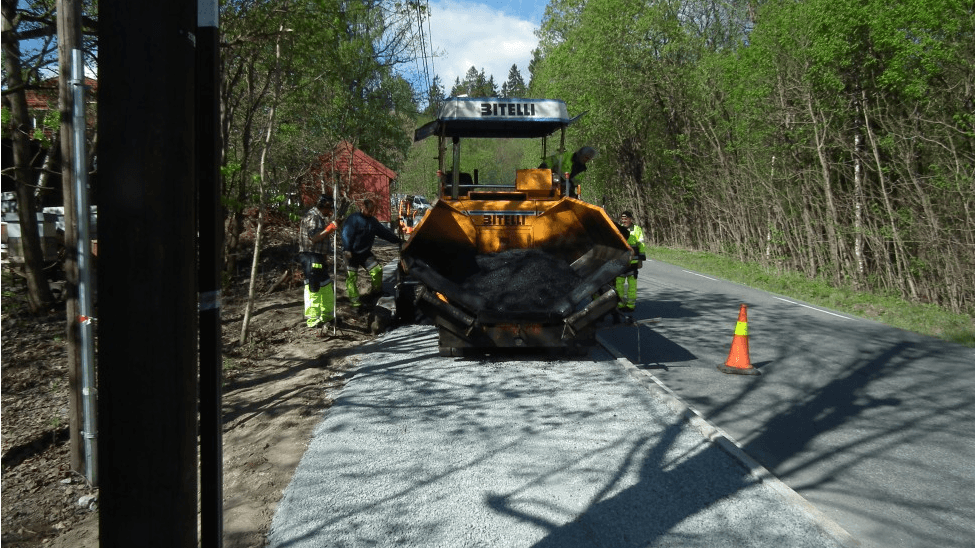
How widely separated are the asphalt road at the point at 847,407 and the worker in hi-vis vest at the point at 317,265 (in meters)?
4.10

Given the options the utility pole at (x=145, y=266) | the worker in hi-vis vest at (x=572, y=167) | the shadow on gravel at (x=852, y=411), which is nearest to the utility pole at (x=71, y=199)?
the utility pole at (x=145, y=266)

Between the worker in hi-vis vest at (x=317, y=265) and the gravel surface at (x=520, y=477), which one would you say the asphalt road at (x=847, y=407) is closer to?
the gravel surface at (x=520, y=477)

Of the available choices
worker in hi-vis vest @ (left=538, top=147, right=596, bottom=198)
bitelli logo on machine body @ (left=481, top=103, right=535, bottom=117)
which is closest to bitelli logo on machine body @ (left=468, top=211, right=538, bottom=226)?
worker in hi-vis vest @ (left=538, top=147, right=596, bottom=198)

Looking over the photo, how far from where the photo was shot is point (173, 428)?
1.98 m

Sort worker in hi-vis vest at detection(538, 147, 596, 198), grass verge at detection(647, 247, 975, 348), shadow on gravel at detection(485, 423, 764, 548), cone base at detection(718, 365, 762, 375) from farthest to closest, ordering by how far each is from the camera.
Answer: grass verge at detection(647, 247, 975, 348) → worker in hi-vis vest at detection(538, 147, 596, 198) → cone base at detection(718, 365, 762, 375) → shadow on gravel at detection(485, 423, 764, 548)

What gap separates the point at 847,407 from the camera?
22.0 ft

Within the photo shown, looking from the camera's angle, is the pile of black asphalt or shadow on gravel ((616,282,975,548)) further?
the pile of black asphalt

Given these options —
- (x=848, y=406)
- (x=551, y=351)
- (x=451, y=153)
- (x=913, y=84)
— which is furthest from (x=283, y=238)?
(x=913, y=84)

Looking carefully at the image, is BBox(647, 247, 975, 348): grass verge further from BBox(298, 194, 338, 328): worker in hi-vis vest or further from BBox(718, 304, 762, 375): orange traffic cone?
BBox(298, 194, 338, 328): worker in hi-vis vest

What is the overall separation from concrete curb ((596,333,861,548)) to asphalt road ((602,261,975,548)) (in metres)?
0.21

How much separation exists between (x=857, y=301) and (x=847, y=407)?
947 cm

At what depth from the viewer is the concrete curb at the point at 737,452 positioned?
3.87m

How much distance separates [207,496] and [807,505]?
11.3ft

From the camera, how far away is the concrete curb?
3865 millimetres
